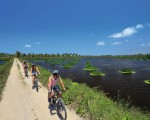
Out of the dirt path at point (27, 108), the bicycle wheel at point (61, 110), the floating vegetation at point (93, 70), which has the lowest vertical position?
the floating vegetation at point (93, 70)

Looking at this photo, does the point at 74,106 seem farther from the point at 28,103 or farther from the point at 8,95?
the point at 8,95

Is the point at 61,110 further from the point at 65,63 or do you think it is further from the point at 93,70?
the point at 65,63

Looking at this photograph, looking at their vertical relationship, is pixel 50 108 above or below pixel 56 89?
below

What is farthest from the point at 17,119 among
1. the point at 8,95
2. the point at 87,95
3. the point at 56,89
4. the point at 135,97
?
the point at 135,97

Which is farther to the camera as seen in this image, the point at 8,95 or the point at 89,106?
the point at 8,95

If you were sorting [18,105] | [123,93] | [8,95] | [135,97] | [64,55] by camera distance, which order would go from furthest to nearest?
[64,55]
[123,93]
[135,97]
[8,95]
[18,105]

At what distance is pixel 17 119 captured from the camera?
32.8 feet

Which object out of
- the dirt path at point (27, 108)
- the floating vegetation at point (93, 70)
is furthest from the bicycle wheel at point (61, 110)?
the floating vegetation at point (93, 70)

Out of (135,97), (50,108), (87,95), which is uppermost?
(87,95)

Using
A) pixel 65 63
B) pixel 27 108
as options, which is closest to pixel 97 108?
pixel 27 108

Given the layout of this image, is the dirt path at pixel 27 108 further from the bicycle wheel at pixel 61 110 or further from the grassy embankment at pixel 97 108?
the grassy embankment at pixel 97 108

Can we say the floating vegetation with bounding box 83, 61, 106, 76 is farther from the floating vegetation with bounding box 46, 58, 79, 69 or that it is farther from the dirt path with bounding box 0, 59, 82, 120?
the dirt path with bounding box 0, 59, 82, 120

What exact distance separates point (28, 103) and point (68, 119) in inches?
165

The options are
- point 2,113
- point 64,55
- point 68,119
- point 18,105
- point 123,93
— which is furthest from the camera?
point 64,55
